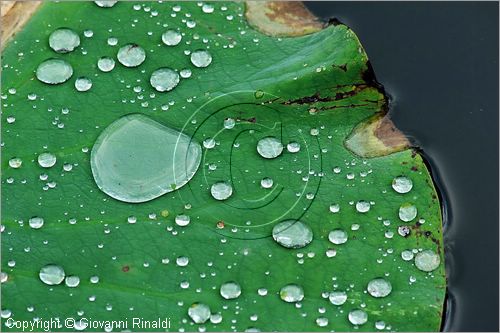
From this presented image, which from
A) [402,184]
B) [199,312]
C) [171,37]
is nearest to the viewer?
[199,312]

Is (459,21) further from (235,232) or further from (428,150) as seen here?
(235,232)

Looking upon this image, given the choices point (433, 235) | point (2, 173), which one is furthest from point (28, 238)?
point (433, 235)

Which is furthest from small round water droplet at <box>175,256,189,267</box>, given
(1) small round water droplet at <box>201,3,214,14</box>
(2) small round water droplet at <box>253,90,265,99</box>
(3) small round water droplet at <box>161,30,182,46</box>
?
(1) small round water droplet at <box>201,3,214,14</box>

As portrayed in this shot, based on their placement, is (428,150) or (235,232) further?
(428,150)

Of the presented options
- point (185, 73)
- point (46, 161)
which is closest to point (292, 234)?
point (185, 73)

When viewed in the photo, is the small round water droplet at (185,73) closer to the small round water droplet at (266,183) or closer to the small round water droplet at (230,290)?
the small round water droplet at (266,183)

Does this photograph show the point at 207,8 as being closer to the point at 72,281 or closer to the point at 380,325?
the point at 72,281
